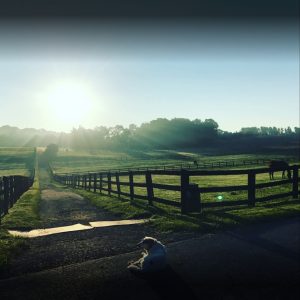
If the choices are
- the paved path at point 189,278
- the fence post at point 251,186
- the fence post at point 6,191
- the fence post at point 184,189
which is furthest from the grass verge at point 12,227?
the fence post at point 251,186

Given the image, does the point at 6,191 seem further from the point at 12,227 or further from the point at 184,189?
the point at 184,189

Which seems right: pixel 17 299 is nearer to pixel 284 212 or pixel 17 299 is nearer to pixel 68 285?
pixel 68 285

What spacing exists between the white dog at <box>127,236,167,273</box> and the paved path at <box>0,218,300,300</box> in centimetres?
16

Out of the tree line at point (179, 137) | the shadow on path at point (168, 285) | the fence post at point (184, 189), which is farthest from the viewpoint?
the tree line at point (179, 137)

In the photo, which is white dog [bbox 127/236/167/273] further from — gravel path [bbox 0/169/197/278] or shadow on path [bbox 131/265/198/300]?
gravel path [bbox 0/169/197/278]

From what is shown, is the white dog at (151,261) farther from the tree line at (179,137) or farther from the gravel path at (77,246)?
the tree line at (179,137)

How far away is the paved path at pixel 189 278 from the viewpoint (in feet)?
18.5

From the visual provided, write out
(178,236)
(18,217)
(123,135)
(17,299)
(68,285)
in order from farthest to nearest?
1. (123,135)
2. (18,217)
3. (178,236)
4. (68,285)
5. (17,299)

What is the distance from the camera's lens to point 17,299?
215 inches

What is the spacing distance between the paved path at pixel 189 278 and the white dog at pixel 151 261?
6.3 inches

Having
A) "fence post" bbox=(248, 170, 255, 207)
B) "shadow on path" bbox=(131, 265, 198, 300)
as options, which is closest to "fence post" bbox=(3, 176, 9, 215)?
"fence post" bbox=(248, 170, 255, 207)

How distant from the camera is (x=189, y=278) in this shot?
6.25m

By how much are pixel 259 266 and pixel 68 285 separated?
129 inches

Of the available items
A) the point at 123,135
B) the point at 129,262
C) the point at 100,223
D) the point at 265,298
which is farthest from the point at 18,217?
the point at 123,135
